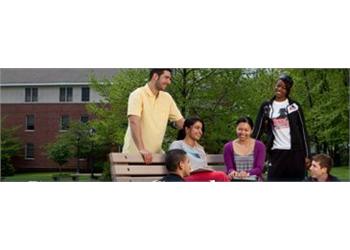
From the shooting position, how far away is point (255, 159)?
725 centimetres

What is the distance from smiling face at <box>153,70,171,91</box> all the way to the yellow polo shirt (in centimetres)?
6

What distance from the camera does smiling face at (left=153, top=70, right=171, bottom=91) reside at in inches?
287

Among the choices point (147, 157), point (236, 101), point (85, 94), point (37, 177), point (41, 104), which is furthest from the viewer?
point (236, 101)

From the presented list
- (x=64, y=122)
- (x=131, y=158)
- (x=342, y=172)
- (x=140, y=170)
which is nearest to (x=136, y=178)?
(x=140, y=170)

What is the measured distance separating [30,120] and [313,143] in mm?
2816

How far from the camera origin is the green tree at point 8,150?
735 cm

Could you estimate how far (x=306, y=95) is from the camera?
7.52 m

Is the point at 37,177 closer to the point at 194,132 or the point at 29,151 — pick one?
the point at 29,151

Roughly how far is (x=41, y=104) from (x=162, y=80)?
1.23m

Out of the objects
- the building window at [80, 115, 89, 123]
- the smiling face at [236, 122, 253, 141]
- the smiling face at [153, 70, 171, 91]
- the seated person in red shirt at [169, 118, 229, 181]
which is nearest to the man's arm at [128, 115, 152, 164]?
the seated person in red shirt at [169, 118, 229, 181]

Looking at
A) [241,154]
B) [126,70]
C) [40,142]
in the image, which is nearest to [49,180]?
[40,142]

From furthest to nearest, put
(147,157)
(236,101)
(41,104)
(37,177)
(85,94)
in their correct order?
(236,101), (85,94), (41,104), (37,177), (147,157)

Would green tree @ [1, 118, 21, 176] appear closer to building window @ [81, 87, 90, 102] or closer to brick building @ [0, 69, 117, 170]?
brick building @ [0, 69, 117, 170]

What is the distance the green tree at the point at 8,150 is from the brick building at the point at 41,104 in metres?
0.05
